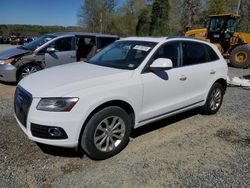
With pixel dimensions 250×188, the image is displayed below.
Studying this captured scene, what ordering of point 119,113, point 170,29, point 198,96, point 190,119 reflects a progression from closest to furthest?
1. point 119,113
2. point 198,96
3. point 190,119
4. point 170,29

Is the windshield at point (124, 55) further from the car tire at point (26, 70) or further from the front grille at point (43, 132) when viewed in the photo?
the car tire at point (26, 70)

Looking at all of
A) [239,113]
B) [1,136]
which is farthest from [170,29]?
[1,136]

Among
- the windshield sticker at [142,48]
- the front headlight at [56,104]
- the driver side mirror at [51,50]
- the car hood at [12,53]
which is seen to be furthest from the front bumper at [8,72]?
the front headlight at [56,104]

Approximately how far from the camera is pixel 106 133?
3861 mm

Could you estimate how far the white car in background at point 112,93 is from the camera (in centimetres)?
349

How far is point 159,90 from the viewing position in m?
4.37

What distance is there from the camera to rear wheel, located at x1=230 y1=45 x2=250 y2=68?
14.2 meters

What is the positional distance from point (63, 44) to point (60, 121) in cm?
577

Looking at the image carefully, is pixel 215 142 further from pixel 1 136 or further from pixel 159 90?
pixel 1 136

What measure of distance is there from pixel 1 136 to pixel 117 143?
76.6 inches

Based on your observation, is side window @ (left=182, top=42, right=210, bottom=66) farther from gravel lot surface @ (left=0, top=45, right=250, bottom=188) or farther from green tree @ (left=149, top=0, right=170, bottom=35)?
green tree @ (left=149, top=0, right=170, bottom=35)

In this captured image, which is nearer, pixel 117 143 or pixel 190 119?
pixel 117 143

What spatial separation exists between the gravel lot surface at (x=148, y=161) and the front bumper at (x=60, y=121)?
0.38 metres

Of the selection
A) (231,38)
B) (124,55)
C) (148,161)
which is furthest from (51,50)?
(231,38)
